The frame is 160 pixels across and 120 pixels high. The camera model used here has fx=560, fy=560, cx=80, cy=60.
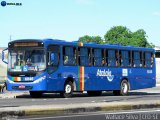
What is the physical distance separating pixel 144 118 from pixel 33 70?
15.1 metres

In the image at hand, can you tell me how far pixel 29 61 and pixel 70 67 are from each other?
275 centimetres

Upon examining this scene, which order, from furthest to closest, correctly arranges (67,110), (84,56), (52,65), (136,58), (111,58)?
1. (136,58)
2. (111,58)
3. (84,56)
4. (52,65)
5. (67,110)

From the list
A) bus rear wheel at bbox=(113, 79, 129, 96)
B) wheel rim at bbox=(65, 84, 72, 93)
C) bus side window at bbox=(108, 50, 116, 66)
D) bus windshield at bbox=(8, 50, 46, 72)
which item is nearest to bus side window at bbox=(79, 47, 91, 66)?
wheel rim at bbox=(65, 84, 72, 93)

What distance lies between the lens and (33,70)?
30406 millimetres

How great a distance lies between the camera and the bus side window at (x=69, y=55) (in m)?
31.7

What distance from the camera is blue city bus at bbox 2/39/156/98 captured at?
30.5 m

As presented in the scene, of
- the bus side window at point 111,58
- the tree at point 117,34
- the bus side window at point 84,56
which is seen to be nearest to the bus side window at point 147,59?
the bus side window at point 111,58

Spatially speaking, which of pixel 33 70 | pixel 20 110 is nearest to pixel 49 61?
pixel 33 70

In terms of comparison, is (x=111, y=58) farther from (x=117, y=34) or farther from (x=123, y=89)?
(x=117, y=34)

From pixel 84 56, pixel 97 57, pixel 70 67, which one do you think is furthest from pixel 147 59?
pixel 70 67

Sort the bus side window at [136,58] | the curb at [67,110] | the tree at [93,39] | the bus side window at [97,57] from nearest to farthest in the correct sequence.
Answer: the curb at [67,110] → the bus side window at [97,57] → the bus side window at [136,58] → the tree at [93,39]

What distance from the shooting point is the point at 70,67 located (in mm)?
32094

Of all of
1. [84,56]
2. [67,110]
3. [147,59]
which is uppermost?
[84,56]

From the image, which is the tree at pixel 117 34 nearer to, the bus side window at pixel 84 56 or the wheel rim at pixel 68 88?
the bus side window at pixel 84 56
